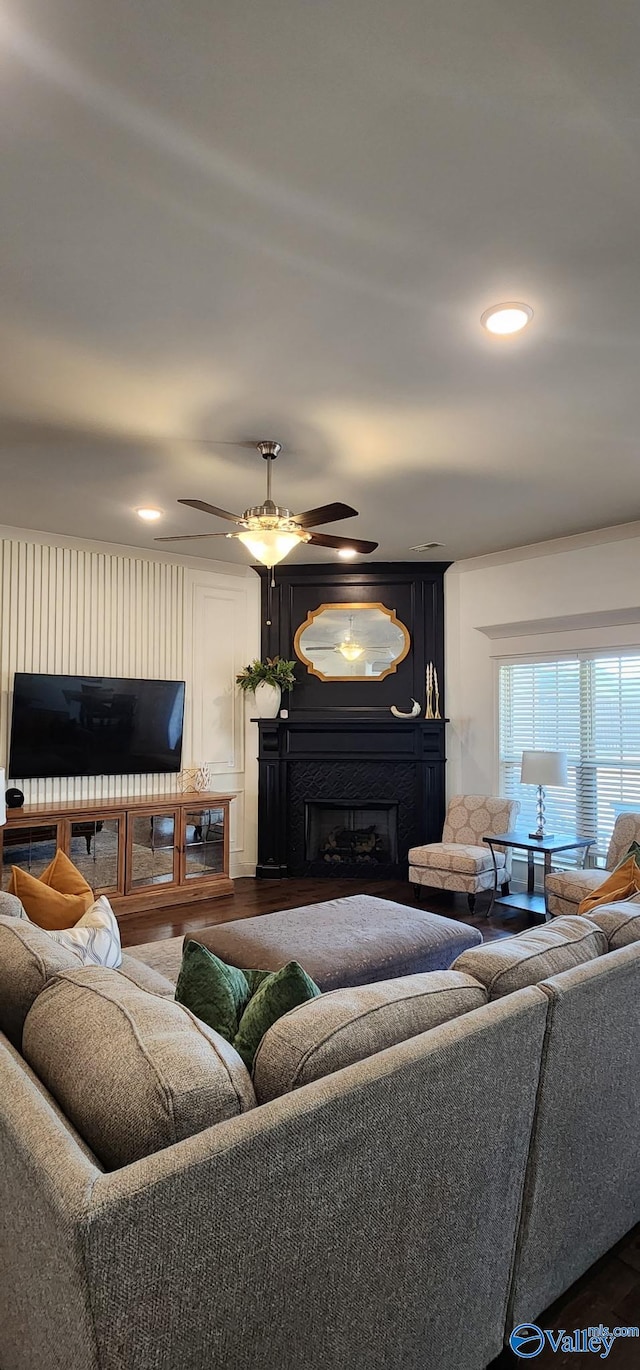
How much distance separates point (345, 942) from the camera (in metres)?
3.01

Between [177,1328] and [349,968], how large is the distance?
190cm

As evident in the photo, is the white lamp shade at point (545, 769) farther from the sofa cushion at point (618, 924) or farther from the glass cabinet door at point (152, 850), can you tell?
the sofa cushion at point (618, 924)

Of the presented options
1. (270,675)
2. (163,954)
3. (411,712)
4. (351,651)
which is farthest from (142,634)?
(163,954)

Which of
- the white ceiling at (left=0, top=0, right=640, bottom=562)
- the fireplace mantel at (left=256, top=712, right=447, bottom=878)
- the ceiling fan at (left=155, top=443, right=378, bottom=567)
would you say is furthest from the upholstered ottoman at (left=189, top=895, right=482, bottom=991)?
the fireplace mantel at (left=256, top=712, right=447, bottom=878)

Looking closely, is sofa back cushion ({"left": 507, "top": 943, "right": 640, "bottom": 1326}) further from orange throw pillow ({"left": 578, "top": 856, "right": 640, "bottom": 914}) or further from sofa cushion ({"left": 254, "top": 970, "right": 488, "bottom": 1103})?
orange throw pillow ({"left": 578, "top": 856, "right": 640, "bottom": 914})

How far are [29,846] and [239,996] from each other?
3.57 metres

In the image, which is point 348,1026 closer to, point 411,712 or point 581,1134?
point 581,1134

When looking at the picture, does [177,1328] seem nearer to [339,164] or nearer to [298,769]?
[339,164]

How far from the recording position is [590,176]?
1750 mm

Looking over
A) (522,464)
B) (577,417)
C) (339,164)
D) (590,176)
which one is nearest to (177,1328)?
(339,164)

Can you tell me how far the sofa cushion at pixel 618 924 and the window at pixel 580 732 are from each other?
3344mm

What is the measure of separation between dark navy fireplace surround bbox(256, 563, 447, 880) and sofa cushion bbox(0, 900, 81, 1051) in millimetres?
4535

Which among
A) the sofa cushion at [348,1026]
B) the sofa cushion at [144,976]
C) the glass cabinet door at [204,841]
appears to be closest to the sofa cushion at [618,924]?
the sofa cushion at [348,1026]

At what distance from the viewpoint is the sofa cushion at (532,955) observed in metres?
1.62
